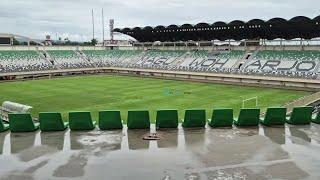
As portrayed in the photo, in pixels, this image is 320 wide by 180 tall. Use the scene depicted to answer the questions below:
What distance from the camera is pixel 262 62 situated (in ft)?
161

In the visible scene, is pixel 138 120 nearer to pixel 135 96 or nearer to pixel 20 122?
pixel 20 122

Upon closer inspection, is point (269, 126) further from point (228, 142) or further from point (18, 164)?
point (18, 164)

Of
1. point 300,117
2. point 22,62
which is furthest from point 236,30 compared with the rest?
point 300,117

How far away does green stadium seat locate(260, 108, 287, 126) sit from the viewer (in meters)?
16.0

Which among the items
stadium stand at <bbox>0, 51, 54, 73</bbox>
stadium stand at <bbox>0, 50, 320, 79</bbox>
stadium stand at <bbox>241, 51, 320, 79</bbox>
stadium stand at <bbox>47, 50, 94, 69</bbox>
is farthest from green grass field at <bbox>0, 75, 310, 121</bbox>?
stadium stand at <bbox>47, 50, 94, 69</bbox>

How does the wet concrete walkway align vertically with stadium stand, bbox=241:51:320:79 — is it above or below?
below

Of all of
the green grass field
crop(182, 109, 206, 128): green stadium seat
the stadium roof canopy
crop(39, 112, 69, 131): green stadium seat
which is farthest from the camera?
the stadium roof canopy

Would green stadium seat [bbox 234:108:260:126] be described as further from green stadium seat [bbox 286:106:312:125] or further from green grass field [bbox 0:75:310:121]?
green grass field [bbox 0:75:310:121]

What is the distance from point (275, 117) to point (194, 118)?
10.6ft

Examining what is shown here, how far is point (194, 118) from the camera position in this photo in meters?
15.7

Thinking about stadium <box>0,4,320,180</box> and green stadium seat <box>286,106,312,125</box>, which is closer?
stadium <box>0,4,320,180</box>

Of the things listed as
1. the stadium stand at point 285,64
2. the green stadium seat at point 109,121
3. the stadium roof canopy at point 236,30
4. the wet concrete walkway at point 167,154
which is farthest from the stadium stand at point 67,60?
the wet concrete walkway at point 167,154

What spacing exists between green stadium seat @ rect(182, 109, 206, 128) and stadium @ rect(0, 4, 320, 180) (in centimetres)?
4

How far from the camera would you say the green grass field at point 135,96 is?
29.3m
